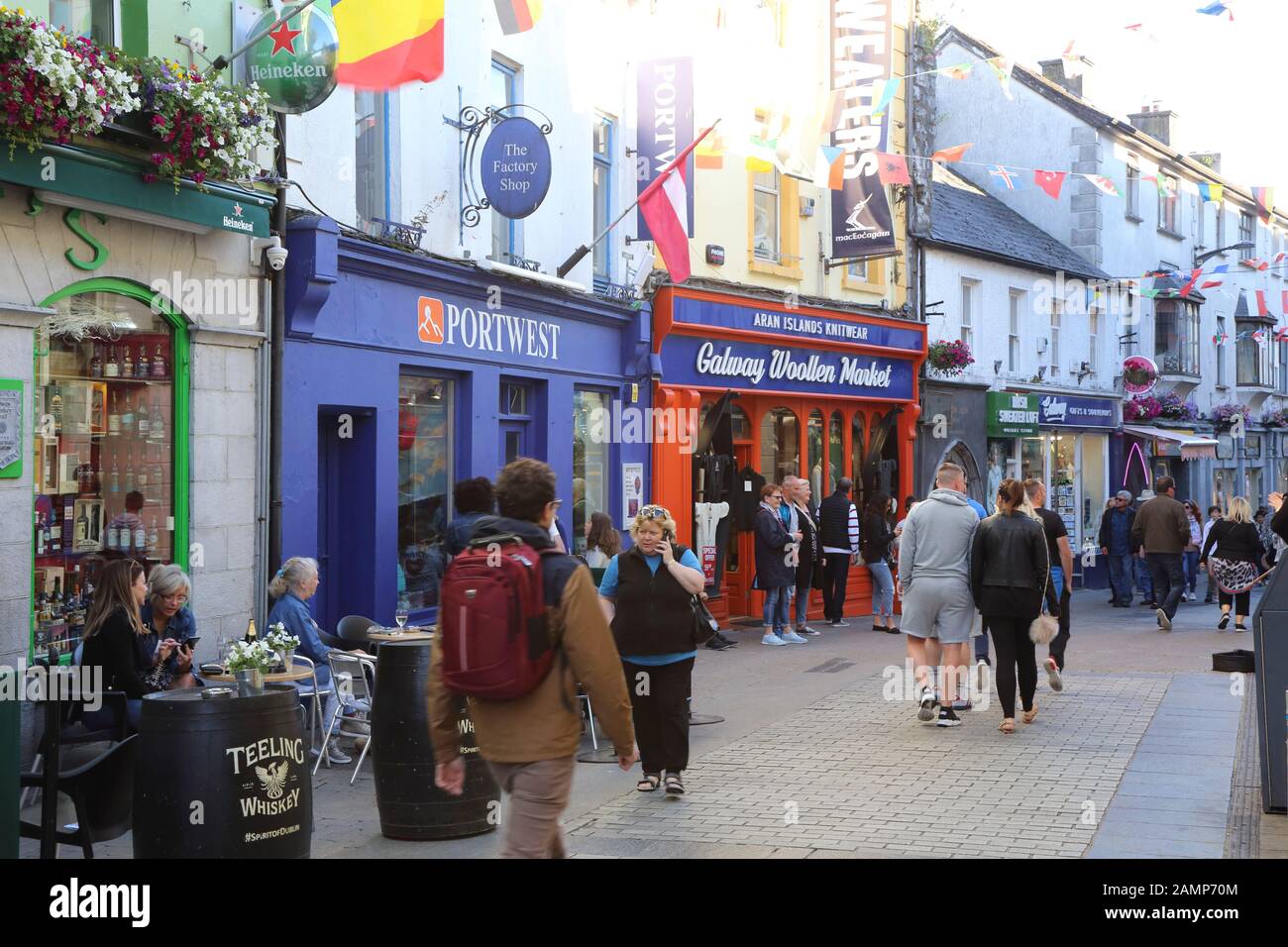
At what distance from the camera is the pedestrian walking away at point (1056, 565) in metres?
12.3

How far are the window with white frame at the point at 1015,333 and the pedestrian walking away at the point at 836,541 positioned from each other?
9.97 metres

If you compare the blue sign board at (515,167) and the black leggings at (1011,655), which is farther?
the blue sign board at (515,167)

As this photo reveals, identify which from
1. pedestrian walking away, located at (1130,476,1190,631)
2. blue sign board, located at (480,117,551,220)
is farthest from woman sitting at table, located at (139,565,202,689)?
pedestrian walking away, located at (1130,476,1190,631)

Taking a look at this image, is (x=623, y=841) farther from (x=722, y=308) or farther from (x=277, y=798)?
(x=722, y=308)

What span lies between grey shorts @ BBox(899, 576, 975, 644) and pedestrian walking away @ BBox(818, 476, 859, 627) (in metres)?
8.16

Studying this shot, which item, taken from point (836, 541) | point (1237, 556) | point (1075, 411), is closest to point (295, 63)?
point (836, 541)

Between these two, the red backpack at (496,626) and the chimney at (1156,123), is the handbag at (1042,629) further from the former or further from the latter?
the chimney at (1156,123)

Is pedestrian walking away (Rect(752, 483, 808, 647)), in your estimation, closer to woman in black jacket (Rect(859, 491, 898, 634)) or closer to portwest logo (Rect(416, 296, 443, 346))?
woman in black jacket (Rect(859, 491, 898, 634))

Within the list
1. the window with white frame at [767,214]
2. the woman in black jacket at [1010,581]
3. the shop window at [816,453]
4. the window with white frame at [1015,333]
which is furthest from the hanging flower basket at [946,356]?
the woman in black jacket at [1010,581]

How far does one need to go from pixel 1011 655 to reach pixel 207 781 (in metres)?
6.58

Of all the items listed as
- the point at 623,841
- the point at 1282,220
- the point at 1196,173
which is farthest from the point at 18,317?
the point at 1282,220

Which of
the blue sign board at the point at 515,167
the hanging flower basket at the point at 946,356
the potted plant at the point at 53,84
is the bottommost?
the hanging flower basket at the point at 946,356

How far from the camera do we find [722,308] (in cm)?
1873
